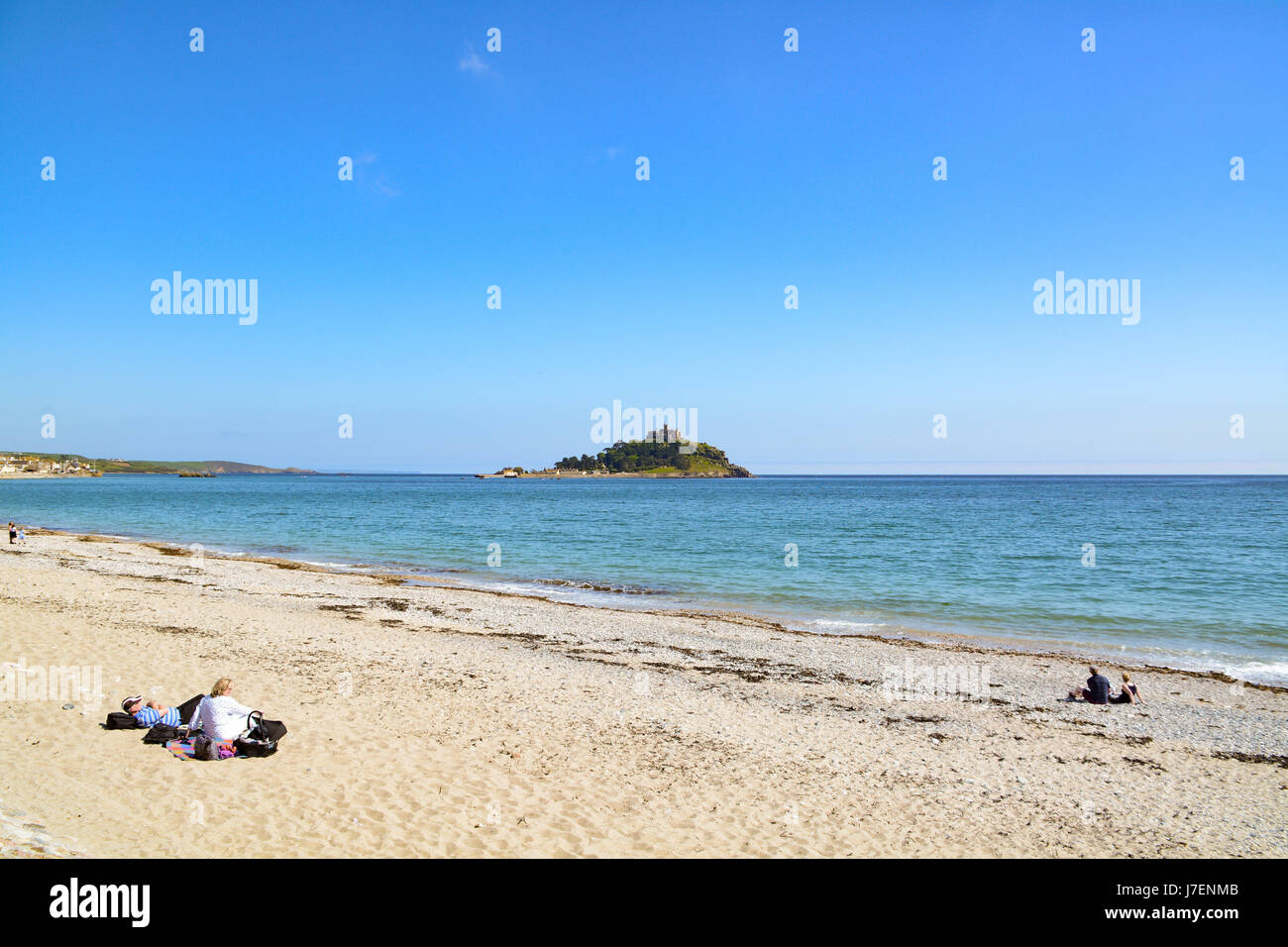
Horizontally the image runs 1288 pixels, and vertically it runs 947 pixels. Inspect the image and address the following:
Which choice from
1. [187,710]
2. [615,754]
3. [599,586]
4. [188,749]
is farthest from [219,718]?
[599,586]

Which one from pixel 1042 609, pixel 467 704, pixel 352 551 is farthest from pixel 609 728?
pixel 352 551

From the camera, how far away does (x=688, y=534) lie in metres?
50.4

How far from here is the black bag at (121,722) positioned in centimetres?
959

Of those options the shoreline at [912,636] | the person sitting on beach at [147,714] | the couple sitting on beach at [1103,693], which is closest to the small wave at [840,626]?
the shoreline at [912,636]

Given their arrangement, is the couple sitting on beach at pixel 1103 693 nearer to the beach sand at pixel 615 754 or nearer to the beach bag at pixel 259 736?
the beach sand at pixel 615 754

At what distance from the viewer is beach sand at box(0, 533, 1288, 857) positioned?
24.1 ft

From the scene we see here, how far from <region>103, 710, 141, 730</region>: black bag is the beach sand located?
14cm

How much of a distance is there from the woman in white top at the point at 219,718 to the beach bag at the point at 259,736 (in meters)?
0.12

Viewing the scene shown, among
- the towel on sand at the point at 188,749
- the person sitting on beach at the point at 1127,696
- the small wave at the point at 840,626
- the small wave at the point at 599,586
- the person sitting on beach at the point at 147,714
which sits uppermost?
the person sitting on beach at the point at 147,714

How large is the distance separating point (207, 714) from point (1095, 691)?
50.7 feet

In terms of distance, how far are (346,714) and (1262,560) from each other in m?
44.8
